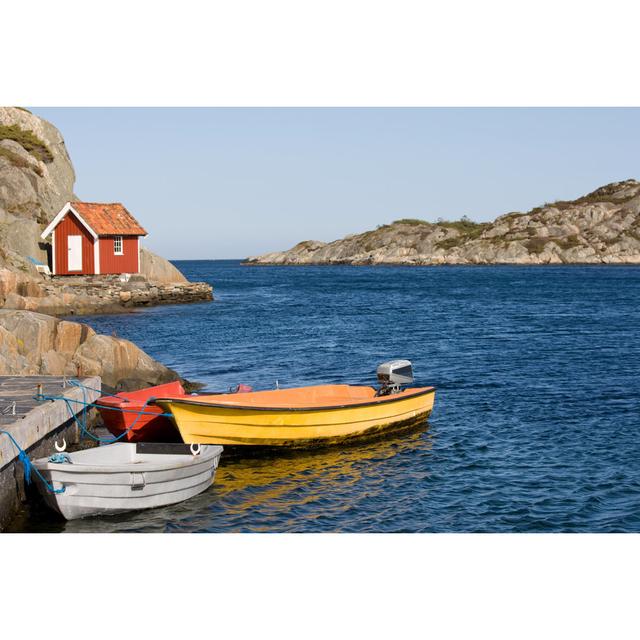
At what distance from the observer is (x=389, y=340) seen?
136ft

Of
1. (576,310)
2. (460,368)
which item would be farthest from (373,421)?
(576,310)

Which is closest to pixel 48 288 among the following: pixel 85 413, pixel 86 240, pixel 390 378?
pixel 86 240

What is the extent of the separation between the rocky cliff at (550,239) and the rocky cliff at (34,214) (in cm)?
10844

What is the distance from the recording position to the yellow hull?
695 inches

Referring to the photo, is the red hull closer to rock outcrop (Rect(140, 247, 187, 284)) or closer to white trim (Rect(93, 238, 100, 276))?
white trim (Rect(93, 238, 100, 276))

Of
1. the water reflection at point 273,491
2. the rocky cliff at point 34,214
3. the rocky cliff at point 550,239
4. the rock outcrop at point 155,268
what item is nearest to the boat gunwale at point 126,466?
the water reflection at point 273,491

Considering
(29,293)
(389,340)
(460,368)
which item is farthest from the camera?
(29,293)

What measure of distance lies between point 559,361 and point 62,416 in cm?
2178

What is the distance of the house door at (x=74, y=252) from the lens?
55844 mm

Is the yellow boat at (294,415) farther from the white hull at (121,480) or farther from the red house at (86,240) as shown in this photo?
the red house at (86,240)

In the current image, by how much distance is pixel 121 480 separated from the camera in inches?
562

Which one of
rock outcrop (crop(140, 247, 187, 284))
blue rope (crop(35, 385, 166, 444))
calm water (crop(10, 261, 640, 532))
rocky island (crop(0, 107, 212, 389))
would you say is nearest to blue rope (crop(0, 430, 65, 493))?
calm water (crop(10, 261, 640, 532))

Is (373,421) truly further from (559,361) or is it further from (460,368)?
(559,361)

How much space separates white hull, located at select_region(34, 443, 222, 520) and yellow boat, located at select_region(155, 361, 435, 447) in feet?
5.61
